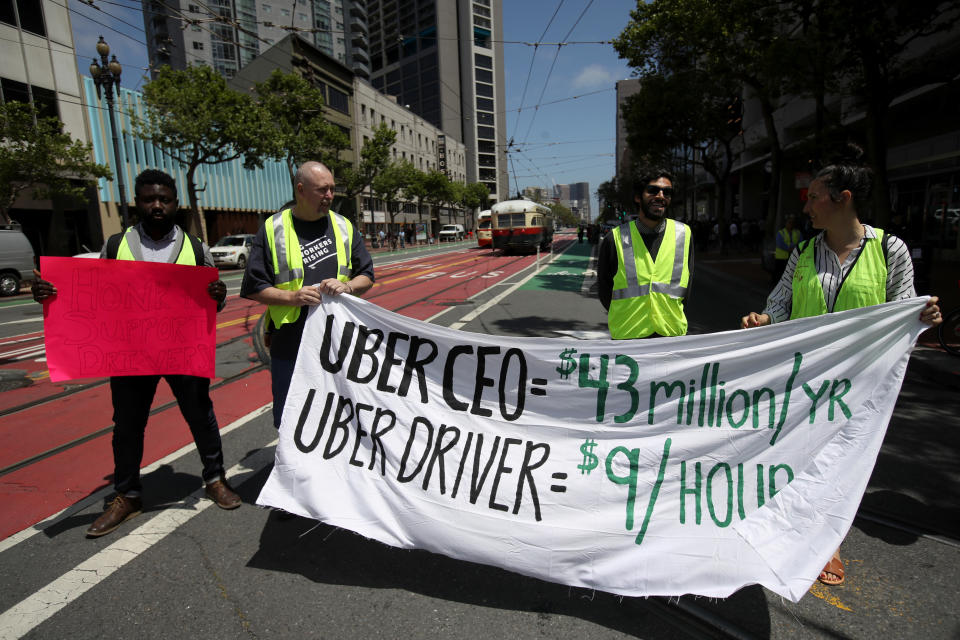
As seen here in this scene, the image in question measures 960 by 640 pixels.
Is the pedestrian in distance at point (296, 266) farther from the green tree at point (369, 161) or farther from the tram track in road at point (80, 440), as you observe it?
the green tree at point (369, 161)

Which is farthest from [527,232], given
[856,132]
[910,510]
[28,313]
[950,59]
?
[910,510]

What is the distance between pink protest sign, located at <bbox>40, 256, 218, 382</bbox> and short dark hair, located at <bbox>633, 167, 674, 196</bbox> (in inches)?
105

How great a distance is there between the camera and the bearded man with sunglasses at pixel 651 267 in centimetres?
314

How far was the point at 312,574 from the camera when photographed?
2.70 meters

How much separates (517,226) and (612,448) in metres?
29.8

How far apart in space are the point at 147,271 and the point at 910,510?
4.74 metres

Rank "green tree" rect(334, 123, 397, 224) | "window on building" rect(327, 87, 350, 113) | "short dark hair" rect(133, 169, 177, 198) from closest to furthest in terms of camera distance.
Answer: "short dark hair" rect(133, 169, 177, 198) → "green tree" rect(334, 123, 397, 224) → "window on building" rect(327, 87, 350, 113)

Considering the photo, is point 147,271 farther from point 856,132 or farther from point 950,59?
point 856,132

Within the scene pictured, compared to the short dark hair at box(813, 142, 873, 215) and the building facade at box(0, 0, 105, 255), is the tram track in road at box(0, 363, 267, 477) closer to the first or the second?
the short dark hair at box(813, 142, 873, 215)

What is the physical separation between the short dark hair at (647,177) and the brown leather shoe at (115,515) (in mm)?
3577

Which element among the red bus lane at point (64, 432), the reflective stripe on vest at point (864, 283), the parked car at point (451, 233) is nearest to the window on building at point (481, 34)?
the parked car at point (451, 233)

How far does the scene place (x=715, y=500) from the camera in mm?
2416

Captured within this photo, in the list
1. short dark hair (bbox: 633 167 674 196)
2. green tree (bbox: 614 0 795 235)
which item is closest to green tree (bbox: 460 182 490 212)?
green tree (bbox: 614 0 795 235)

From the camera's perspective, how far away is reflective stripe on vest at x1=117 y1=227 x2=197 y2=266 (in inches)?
124
